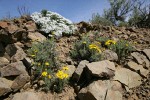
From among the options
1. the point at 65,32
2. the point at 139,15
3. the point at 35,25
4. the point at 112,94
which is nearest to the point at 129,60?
the point at 112,94

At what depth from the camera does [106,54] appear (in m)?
6.63

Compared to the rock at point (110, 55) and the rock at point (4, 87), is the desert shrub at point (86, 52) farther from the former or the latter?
the rock at point (4, 87)

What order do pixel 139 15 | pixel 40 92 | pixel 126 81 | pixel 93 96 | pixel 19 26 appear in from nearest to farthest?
pixel 93 96 → pixel 40 92 → pixel 126 81 → pixel 19 26 → pixel 139 15

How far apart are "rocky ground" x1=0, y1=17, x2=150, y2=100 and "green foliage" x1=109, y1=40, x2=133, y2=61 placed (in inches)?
6.9

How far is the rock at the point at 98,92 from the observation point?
5180 mm

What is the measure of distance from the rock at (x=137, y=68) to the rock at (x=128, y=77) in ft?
0.52

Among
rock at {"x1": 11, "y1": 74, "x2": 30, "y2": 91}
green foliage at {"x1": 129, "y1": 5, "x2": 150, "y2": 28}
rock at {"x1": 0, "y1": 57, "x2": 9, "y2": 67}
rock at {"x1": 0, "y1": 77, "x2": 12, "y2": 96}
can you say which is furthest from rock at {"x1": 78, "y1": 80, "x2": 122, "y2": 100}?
green foliage at {"x1": 129, "y1": 5, "x2": 150, "y2": 28}

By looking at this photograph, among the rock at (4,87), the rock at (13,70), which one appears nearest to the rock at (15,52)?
the rock at (13,70)

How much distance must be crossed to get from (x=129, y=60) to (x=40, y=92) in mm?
2717

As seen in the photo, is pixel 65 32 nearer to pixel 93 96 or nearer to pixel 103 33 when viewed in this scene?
pixel 103 33

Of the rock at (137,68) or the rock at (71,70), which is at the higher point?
the rock at (71,70)

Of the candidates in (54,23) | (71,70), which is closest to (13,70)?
(71,70)

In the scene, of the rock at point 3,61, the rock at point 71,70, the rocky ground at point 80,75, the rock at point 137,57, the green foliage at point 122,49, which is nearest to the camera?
the rocky ground at point 80,75

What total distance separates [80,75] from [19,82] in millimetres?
1435
